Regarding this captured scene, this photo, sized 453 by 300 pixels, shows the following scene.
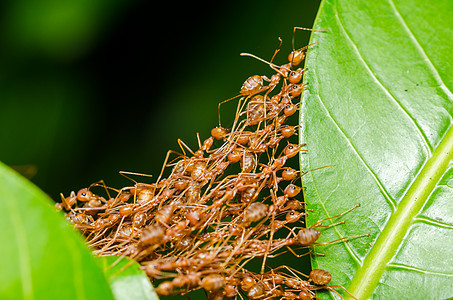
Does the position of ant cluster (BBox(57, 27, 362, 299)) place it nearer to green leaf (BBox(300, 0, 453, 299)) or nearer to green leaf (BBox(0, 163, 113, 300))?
green leaf (BBox(300, 0, 453, 299))

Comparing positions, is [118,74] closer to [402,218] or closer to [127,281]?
[127,281]

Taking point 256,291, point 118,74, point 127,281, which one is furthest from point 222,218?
point 118,74

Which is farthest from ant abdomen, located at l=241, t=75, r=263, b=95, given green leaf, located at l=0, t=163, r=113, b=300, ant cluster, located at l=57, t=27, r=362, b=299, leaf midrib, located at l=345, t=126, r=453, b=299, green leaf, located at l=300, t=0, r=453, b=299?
green leaf, located at l=0, t=163, r=113, b=300

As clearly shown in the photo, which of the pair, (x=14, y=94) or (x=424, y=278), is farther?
(x=14, y=94)

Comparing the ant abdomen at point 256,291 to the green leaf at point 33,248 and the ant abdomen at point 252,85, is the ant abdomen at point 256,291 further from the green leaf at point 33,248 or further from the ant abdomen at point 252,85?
the ant abdomen at point 252,85

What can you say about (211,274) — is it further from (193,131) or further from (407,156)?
(193,131)

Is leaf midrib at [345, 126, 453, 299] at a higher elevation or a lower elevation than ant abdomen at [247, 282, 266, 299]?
higher

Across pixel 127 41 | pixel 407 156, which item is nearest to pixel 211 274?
pixel 407 156
